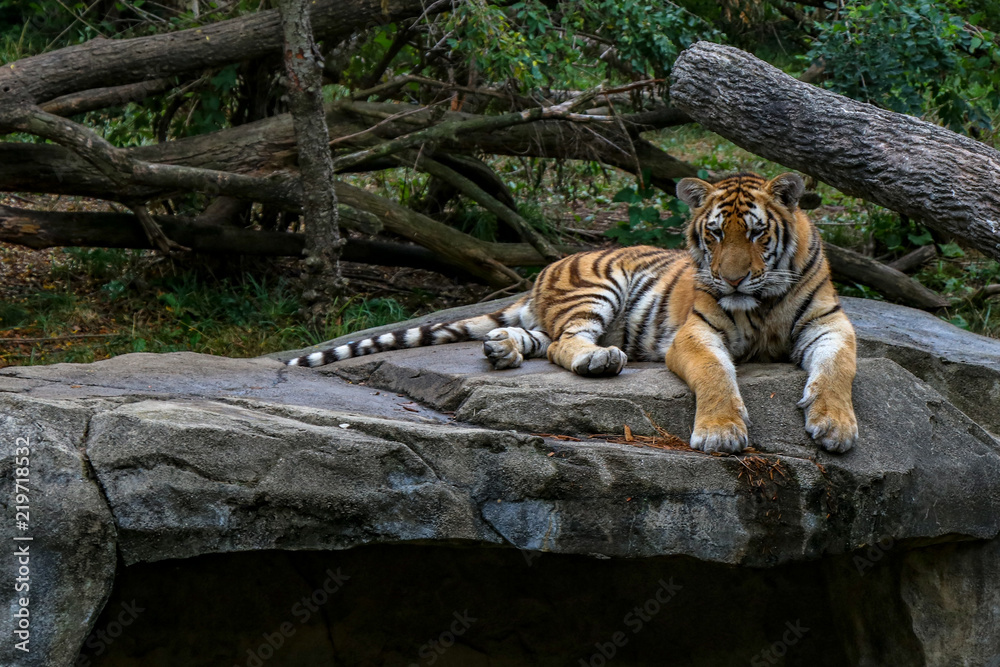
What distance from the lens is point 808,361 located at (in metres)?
3.82

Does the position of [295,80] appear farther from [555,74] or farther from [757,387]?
[757,387]

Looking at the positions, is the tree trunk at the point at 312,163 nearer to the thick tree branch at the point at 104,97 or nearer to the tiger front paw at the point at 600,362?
the thick tree branch at the point at 104,97

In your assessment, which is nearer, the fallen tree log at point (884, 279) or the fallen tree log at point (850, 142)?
the fallen tree log at point (850, 142)

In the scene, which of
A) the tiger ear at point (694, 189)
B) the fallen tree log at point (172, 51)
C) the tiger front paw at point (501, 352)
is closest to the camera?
the tiger ear at point (694, 189)

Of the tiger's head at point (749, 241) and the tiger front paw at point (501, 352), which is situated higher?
the tiger's head at point (749, 241)

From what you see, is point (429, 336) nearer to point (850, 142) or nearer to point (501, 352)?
point (501, 352)

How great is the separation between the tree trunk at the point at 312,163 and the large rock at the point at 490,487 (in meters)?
2.26

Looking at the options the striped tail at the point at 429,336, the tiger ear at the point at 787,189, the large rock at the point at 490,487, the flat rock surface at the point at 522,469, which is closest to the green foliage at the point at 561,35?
the striped tail at the point at 429,336

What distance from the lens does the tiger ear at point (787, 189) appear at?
13.0ft

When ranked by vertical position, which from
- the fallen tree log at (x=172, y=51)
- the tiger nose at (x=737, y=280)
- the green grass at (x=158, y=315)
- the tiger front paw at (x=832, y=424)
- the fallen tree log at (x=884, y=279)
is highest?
the fallen tree log at (x=172, y=51)

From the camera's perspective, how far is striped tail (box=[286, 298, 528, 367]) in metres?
4.94

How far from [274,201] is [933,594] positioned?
4516mm

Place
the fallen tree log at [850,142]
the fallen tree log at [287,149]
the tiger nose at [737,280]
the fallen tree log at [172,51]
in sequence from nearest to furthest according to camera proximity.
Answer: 1. the tiger nose at [737,280]
2. the fallen tree log at [850,142]
3. the fallen tree log at [172,51]
4. the fallen tree log at [287,149]

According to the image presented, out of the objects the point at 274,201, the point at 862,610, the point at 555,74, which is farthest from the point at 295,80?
the point at 862,610
